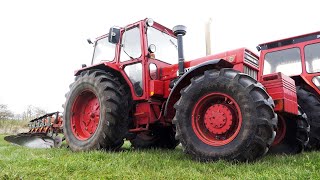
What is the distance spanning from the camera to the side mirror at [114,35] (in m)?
5.86

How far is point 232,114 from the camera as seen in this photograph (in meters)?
4.07

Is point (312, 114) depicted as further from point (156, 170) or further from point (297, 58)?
point (156, 170)

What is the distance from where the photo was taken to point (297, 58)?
6789mm

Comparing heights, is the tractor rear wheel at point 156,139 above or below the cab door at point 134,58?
below

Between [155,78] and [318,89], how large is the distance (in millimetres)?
3357

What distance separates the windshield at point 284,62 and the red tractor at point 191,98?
0.07ft

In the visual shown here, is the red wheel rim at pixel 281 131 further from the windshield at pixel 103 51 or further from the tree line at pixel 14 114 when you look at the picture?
the tree line at pixel 14 114

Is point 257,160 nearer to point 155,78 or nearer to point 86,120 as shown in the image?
point 155,78

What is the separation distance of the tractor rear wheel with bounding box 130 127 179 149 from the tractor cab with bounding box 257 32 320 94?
2685mm

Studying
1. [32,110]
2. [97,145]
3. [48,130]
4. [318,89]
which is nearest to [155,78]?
[97,145]

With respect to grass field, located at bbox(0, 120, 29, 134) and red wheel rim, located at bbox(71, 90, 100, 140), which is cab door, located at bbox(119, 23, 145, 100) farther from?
grass field, located at bbox(0, 120, 29, 134)

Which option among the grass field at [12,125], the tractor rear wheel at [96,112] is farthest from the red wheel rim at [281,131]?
the grass field at [12,125]

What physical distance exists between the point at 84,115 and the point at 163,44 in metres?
2.19

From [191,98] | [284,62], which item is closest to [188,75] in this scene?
[191,98]
